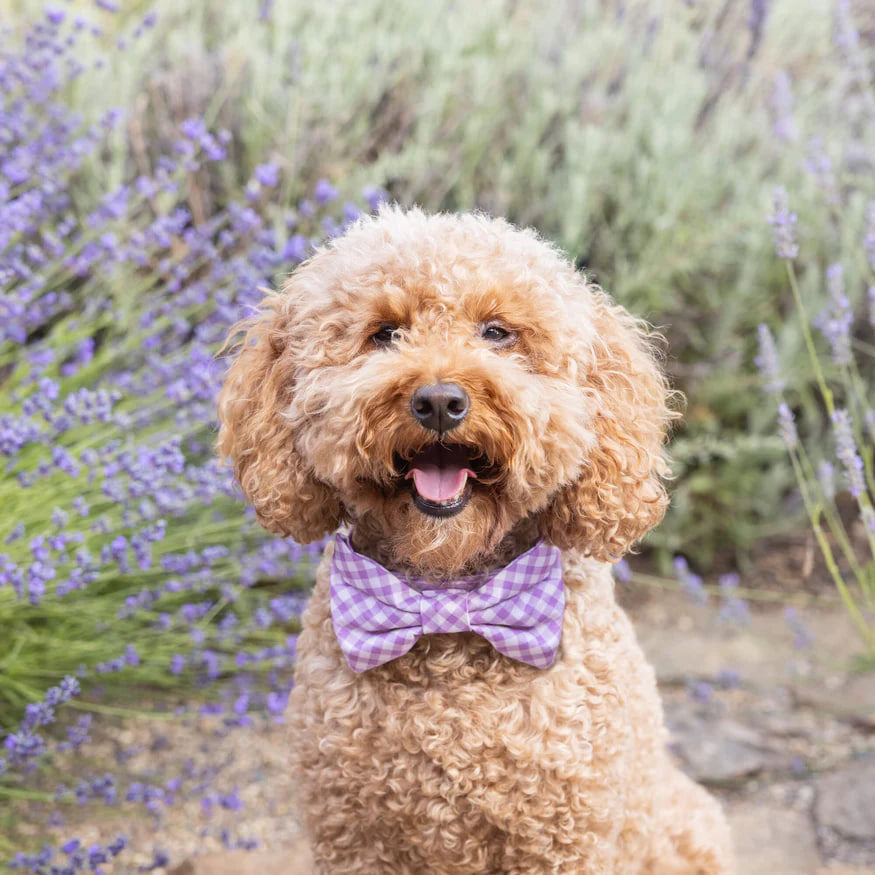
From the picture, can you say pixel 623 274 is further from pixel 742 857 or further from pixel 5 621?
pixel 5 621

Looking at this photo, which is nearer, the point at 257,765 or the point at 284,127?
the point at 257,765

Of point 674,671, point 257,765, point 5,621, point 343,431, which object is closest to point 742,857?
point 674,671

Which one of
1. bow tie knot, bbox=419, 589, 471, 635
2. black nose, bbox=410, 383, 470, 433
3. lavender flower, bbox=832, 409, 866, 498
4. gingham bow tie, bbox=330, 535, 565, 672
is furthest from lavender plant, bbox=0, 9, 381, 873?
lavender flower, bbox=832, 409, 866, 498

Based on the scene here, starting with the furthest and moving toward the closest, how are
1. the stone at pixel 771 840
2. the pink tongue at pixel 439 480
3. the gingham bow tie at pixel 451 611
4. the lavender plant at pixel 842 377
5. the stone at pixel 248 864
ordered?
1. the lavender plant at pixel 842 377
2. the stone at pixel 771 840
3. the stone at pixel 248 864
4. the gingham bow tie at pixel 451 611
5. the pink tongue at pixel 439 480

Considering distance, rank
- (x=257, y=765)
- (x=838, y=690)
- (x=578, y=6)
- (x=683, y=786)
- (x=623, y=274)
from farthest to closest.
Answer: (x=578, y=6) → (x=623, y=274) → (x=838, y=690) → (x=257, y=765) → (x=683, y=786)

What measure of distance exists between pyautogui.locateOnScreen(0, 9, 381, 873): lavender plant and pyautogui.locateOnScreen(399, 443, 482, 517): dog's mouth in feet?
2.87

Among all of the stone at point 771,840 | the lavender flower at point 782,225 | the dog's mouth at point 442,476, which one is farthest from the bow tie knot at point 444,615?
the stone at point 771,840

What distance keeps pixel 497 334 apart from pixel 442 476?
1.04 ft

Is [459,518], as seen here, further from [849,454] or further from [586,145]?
[586,145]

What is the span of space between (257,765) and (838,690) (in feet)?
6.79

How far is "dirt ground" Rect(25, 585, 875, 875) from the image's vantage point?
3135mm

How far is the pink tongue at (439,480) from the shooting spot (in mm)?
2014

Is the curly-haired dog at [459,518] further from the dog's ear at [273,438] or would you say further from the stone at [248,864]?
the stone at [248,864]

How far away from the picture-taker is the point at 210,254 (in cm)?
306
